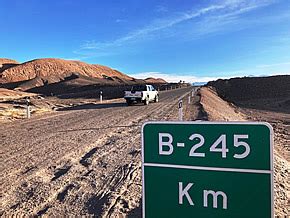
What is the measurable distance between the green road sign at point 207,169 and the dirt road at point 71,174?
7.19 feet

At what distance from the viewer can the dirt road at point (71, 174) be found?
4.74 meters

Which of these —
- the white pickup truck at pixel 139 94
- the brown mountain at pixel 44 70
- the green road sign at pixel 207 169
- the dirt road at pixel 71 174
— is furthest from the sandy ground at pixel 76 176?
the brown mountain at pixel 44 70

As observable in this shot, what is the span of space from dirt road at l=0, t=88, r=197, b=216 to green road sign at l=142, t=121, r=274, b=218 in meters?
2.19

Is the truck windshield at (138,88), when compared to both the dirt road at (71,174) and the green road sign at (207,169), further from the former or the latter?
the green road sign at (207,169)

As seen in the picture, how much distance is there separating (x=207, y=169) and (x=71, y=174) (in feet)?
15.2

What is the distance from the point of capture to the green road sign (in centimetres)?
211

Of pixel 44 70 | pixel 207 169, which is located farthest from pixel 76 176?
pixel 44 70

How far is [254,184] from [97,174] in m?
4.63

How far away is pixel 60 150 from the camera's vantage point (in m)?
8.41

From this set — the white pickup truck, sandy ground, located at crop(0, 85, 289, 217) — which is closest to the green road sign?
sandy ground, located at crop(0, 85, 289, 217)

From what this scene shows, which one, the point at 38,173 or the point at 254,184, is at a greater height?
the point at 254,184

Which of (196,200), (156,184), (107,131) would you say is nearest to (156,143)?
(156,184)

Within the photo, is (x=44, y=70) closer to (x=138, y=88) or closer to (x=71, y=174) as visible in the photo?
(x=138, y=88)

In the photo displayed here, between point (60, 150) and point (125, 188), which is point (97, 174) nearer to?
point (125, 188)
